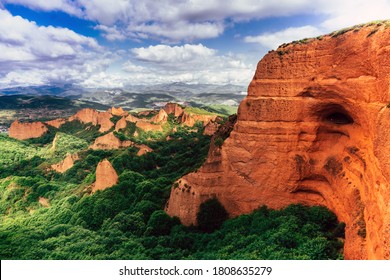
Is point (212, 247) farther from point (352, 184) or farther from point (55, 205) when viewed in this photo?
point (55, 205)

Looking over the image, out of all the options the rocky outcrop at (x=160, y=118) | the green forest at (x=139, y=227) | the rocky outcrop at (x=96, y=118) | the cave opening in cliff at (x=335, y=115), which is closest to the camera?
the green forest at (x=139, y=227)

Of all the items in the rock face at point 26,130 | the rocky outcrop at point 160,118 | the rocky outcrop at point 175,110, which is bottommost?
Result: the rock face at point 26,130

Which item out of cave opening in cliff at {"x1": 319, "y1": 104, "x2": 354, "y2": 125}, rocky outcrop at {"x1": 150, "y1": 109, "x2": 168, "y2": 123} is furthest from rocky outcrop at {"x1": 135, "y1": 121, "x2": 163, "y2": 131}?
cave opening in cliff at {"x1": 319, "y1": 104, "x2": 354, "y2": 125}

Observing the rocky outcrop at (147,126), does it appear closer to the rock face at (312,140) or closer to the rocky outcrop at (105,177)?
the rocky outcrop at (105,177)

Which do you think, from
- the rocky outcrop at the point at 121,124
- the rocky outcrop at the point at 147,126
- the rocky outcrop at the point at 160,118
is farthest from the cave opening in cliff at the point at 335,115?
the rocky outcrop at the point at 160,118

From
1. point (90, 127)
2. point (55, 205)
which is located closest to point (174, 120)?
point (90, 127)

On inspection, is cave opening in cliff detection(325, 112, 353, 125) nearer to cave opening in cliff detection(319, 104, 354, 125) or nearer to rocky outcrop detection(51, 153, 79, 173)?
cave opening in cliff detection(319, 104, 354, 125)

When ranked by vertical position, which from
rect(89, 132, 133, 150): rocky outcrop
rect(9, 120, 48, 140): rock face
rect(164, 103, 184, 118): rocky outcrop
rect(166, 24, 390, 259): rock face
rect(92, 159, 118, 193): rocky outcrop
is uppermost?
rect(166, 24, 390, 259): rock face
